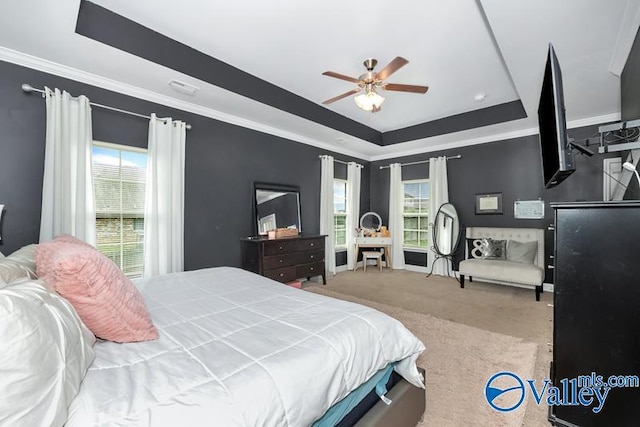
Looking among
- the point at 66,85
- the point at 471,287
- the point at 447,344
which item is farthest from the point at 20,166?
the point at 471,287

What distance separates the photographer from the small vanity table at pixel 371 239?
5539 mm

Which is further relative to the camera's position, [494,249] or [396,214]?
[396,214]

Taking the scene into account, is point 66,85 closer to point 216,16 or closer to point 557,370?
point 216,16

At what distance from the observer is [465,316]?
3115 mm

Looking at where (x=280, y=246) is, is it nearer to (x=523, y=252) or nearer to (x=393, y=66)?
(x=393, y=66)

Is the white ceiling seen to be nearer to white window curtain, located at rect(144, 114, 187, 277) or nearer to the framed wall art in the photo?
white window curtain, located at rect(144, 114, 187, 277)

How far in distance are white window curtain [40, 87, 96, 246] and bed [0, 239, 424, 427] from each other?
4.88ft

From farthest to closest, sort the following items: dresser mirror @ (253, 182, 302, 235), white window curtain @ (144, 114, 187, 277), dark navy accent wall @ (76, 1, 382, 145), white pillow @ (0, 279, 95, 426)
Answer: dresser mirror @ (253, 182, 302, 235) → white window curtain @ (144, 114, 187, 277) → dark navy accent wall @ (76, 1, 382, 145) → white pillow @ (0, 279, 95, 426)

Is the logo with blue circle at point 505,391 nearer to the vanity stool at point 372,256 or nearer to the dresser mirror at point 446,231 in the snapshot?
the dresser mirror at point 446,231

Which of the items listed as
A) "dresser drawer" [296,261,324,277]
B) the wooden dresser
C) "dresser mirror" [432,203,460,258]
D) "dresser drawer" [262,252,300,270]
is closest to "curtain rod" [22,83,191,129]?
the wooden dresser

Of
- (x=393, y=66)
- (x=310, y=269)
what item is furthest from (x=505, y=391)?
(x=310, y=269)

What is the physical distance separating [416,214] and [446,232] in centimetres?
75

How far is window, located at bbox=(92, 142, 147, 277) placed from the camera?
2.81 metres

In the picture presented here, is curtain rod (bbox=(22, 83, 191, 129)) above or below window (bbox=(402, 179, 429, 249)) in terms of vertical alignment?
above
